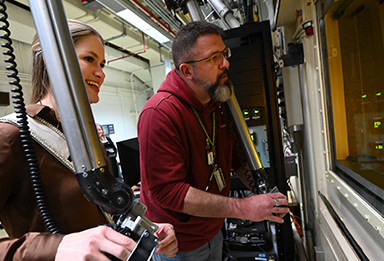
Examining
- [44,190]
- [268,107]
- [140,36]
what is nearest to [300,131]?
[268,107]

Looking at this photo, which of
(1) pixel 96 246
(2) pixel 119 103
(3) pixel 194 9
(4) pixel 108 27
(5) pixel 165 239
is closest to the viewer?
(1) pixel 96 246

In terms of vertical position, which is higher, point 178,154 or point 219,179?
point 178,154

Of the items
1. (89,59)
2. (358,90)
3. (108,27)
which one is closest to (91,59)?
(89,59)

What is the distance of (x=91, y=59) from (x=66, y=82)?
1.23ft

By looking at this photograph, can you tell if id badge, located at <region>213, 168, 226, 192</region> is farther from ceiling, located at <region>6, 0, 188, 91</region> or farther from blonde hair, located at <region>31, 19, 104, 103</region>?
ceiling, located at <region>6, 0, 188, 91</region>

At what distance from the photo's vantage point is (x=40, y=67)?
0.66 m

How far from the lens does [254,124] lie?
5.32ft

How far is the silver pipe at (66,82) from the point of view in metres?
0.37

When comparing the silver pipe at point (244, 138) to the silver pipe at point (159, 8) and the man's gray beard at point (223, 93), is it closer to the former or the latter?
→ the man's gray beard at point (223, 93)

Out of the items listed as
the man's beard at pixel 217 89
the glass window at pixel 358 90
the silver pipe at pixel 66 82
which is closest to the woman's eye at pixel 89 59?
the silver pipe at pixel 66 82

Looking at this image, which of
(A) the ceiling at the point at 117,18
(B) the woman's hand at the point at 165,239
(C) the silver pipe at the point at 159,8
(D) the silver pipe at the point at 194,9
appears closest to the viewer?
(B) the woman's hand at the point at 165,239

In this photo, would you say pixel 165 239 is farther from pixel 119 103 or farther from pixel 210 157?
pixel 119 103

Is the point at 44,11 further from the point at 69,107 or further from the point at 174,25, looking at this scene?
the point at 174,25

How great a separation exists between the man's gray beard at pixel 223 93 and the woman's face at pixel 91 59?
0.59 meters
